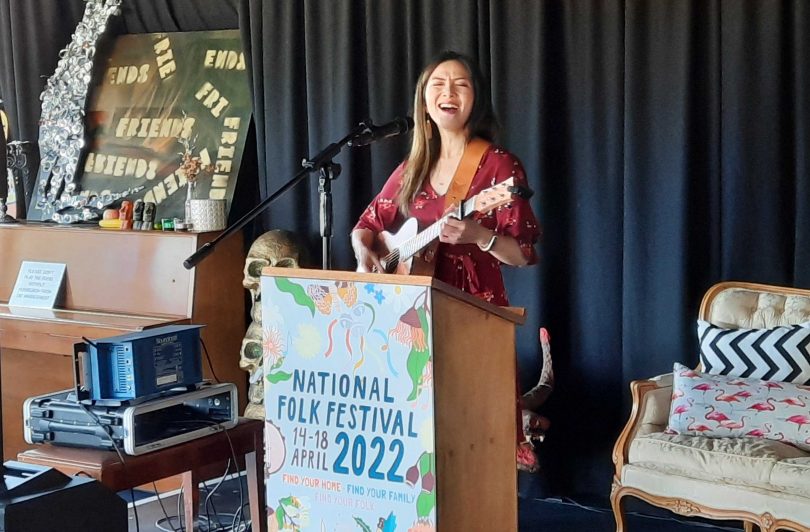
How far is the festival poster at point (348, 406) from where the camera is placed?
2346mm

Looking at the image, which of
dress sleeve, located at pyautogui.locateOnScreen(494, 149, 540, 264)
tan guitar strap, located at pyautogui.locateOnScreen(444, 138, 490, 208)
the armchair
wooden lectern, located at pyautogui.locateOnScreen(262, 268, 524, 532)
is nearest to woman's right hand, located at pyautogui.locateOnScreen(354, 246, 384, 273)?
tan guitar strap, located at pyautogui.locateOnScreen(444, 138, 490, 208)

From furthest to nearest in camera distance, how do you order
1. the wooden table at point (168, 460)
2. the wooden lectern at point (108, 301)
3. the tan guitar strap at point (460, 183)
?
1. the wooden lectern at point (108, 301)
2. the tan guitar strap at point (460, 183)
3. the wooden table at point (168, 460)

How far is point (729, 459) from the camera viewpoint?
2881 mm

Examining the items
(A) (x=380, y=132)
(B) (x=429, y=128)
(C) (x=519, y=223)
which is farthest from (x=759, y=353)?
(A) (x=380, y=132)

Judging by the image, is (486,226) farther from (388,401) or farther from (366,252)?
(388,401)

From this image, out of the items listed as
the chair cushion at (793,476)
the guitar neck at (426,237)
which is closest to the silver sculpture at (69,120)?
the guitar neck at (426,237)

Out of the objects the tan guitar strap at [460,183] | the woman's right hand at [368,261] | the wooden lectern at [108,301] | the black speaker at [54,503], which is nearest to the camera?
the black speaker at [54,503]

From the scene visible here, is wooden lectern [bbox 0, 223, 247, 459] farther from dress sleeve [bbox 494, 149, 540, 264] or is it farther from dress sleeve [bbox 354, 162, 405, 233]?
dress sleeve [bbox 494, 149, 540, 264]

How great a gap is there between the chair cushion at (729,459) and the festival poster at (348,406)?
3.15 ft

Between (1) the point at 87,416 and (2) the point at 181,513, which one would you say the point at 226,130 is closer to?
(2) the point at 181,513

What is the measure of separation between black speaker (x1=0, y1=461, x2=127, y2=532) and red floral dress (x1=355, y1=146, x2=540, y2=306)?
1.11 m

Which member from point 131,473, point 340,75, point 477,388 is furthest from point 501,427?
point 340,75

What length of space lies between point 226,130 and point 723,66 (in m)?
2.12

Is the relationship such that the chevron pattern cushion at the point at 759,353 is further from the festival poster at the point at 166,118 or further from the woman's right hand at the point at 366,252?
the festival poster at the point at 166,118
